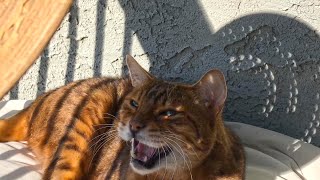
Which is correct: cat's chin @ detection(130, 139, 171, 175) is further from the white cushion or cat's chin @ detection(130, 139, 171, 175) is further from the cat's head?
the white cushion

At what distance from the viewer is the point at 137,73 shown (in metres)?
2.48

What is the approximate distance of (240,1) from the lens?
2879 millimetres

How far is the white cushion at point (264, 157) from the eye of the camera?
2.64 m

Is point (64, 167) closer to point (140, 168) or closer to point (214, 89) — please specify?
point (140, 168)

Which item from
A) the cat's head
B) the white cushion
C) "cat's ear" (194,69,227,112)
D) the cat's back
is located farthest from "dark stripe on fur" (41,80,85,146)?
"cat's ear" (194,69,227,112)

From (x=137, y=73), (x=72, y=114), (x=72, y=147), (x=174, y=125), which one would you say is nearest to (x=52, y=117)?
(x=72, y=114)

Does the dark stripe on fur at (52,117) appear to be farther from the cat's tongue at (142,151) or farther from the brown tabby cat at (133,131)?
the cat's tongue at (142,151)

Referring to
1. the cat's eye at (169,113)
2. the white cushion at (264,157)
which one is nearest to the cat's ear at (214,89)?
the cat's eye at (169,113)

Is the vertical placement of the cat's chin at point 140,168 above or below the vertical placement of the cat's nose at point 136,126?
below

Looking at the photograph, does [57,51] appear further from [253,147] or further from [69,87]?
[253,147]

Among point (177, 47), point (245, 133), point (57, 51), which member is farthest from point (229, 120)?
point (57, 51)

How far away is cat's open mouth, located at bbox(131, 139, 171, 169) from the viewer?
2151mm

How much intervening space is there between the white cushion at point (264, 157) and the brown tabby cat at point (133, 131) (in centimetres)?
8

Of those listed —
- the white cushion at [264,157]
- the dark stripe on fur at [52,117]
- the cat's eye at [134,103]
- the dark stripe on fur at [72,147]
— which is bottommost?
the white cushion at [264,157]
